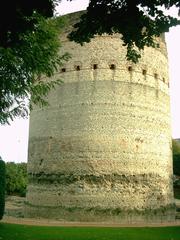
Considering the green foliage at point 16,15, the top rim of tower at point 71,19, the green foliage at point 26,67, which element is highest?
the top rim of tower at point 71,19

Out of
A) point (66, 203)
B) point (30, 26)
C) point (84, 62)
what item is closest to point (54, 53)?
point (84, 62)

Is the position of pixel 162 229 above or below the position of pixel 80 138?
below

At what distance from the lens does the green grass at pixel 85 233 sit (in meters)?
11.5

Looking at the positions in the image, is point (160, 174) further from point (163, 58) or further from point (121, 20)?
point (121, 20)

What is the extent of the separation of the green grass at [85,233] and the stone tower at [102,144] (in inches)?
111

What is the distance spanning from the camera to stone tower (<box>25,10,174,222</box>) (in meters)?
16.6

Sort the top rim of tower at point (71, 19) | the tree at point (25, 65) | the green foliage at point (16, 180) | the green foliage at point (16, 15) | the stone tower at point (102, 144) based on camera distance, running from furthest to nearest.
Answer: the green foliage at point (16, 180), the top rim of tower at point (71, 19), the stone tower at point (102, 144), the tree at point (25, 65), the green foliage at point (16, 15)

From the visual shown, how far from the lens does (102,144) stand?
1694 cm

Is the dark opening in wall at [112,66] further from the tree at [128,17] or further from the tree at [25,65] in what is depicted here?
the tree at [128,17]

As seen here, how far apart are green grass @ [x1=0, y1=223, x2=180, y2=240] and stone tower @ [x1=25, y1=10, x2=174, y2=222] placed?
2.81 meters

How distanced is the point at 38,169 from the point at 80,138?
2.67m

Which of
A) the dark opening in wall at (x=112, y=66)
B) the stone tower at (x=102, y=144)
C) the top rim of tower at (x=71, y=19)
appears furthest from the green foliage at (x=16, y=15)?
the top rim of tower at (x=71, y=19)

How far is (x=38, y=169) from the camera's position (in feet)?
59.5

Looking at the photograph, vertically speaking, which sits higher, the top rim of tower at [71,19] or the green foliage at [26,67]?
the top rim of tower at [71,19]
